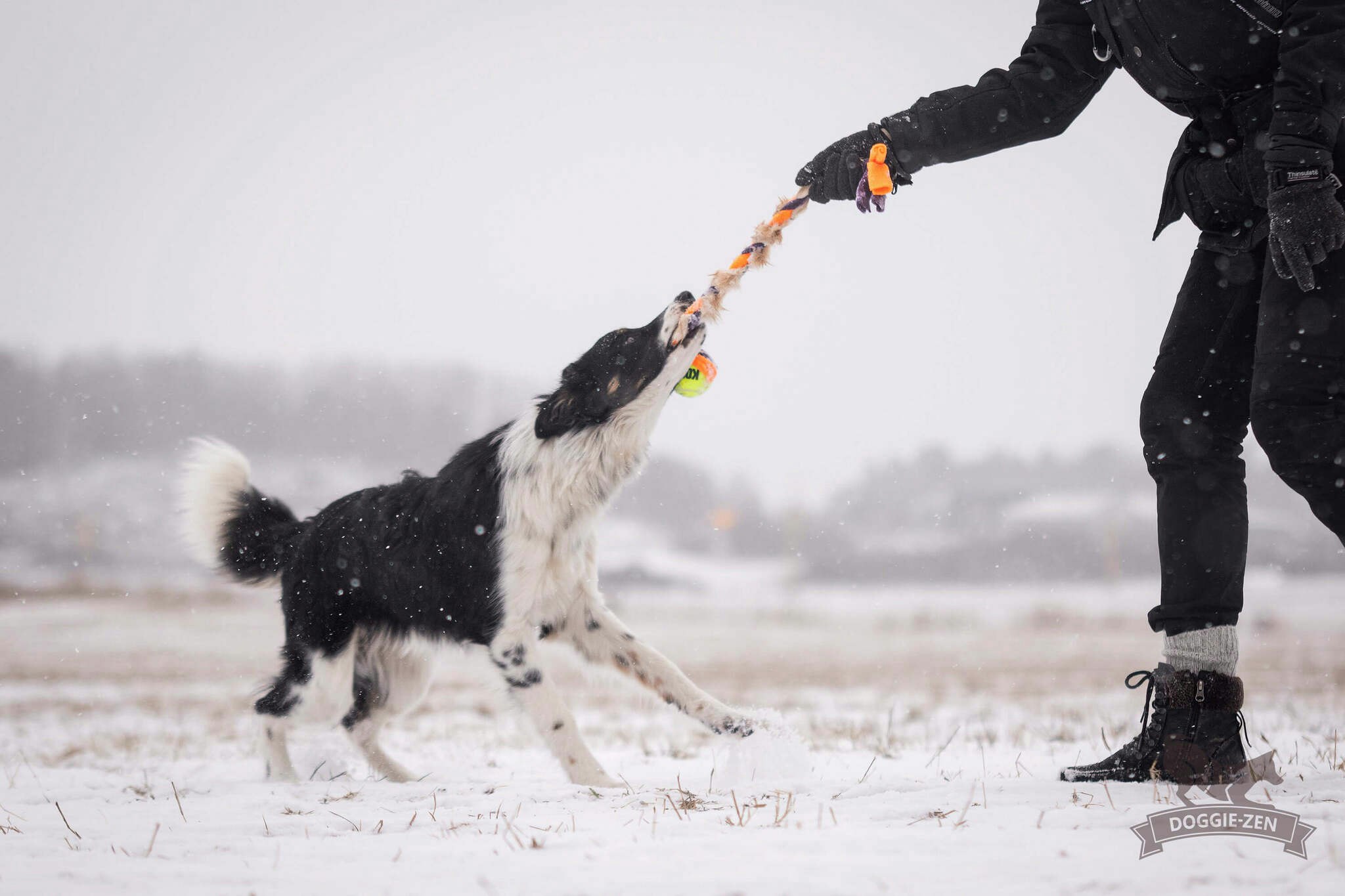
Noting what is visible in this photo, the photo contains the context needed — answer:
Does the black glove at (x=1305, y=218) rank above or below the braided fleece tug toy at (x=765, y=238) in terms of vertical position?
below

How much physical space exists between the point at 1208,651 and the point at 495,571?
272 cm

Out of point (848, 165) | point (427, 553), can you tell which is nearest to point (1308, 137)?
point (848, 165)

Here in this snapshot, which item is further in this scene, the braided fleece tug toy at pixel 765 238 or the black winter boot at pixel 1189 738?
the braided fleece tug toy at pixel 765 238

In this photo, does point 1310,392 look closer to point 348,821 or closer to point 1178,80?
point 1178,80

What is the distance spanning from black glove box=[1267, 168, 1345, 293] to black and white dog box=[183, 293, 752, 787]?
7.50 feet

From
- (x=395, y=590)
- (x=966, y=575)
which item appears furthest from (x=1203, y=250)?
(x=966, y=575)

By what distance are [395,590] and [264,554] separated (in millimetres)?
1169

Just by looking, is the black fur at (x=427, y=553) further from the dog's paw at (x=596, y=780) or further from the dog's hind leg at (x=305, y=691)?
the dog's paw at (x=596, y=780)

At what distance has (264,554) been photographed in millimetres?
4758

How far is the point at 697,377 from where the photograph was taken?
4000 millimetres

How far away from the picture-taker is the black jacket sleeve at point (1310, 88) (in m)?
2.04

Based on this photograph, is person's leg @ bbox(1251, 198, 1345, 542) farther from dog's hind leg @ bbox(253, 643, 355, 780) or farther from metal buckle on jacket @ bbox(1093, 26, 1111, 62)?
dog's hind leg @ bbox(253, 643, 355, 780)

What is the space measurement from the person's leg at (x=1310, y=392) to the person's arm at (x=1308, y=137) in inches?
3.5

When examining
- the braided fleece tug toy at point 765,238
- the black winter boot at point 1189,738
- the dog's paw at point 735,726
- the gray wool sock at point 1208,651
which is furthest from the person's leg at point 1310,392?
the dog's paw at point 735,726
